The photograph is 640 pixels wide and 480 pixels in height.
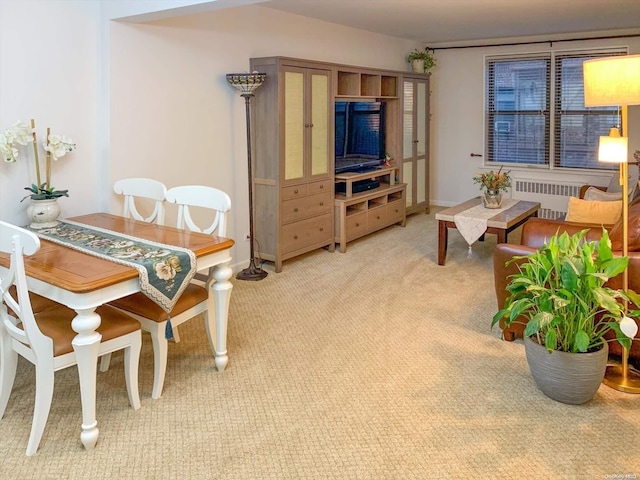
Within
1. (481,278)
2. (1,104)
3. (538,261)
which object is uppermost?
(1,104)

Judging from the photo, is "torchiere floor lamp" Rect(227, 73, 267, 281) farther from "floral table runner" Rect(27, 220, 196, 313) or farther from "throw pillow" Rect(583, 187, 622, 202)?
"throw pillow" Rect(583, 187, 622, 202)

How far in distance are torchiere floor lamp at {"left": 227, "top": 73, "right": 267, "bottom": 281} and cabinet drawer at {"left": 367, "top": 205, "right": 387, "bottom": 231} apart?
1.55 m

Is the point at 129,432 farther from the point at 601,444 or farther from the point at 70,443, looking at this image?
the point at 601,444

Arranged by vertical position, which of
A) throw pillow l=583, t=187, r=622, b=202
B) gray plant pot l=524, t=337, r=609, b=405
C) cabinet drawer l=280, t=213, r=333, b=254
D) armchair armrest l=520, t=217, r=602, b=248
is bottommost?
gray plant pot l=524, t=337, r=609, b=405

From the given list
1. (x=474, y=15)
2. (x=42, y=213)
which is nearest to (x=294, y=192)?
(x=42, y=213)

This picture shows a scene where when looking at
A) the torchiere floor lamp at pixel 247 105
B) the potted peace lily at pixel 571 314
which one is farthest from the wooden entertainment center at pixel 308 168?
the potted peace lily at pixel 571 314

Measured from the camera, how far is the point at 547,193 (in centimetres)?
705

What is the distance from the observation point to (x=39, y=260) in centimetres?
255

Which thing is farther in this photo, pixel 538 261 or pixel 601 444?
pixel 538 261

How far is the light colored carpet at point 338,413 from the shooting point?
7.28ft

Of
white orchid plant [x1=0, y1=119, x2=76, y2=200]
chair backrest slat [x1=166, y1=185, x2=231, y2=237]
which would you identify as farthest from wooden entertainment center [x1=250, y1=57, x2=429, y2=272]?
white orchid plant [x1=0, y1=119, x2=76, y2=200]

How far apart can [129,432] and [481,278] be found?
3123mm

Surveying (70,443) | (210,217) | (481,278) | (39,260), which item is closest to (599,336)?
→ (481,278)

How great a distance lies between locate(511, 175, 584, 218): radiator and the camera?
691 centimetres
